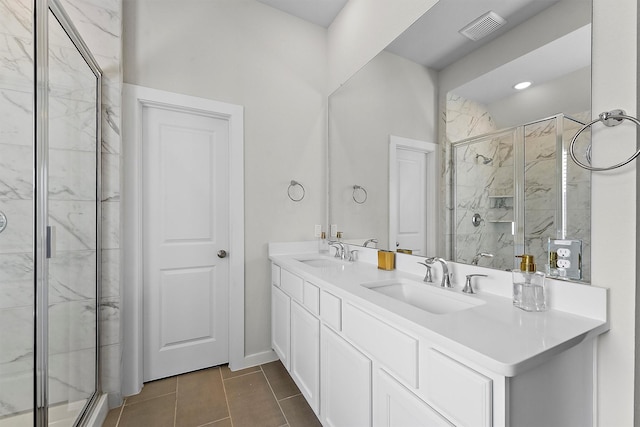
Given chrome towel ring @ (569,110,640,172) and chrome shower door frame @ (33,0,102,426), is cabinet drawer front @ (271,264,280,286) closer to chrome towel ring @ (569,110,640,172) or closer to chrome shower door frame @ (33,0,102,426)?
chrome shower door frame @ (33,0,102,426)

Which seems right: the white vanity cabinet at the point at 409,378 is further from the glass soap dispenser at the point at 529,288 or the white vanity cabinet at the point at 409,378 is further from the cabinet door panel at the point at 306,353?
the glass soap dispenser at the point at 529,288

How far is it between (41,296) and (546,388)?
6.05 feet

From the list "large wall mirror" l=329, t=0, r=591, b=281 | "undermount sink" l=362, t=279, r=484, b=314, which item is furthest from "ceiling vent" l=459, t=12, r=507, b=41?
"undermount sink" l=362, t=279, r=484, b=314

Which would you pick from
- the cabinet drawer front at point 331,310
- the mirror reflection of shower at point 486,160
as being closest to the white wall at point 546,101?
the mirror reflection of shower at point 486,160

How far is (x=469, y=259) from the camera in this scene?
1.32 metres

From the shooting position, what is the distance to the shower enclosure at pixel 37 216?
3.84 feet

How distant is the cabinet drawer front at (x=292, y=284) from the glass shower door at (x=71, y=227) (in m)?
1.13

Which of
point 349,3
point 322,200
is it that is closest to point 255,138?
point 322,200

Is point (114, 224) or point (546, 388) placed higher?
point (114, 224)

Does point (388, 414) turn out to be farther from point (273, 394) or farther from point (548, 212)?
point (273, 394)

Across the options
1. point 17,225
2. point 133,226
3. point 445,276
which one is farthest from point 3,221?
point 445,276

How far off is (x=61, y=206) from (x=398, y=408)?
1.74 meters

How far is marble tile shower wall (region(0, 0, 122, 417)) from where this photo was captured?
1203 millimetres

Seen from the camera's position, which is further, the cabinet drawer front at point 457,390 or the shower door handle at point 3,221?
the shower door handle at point 3,221
